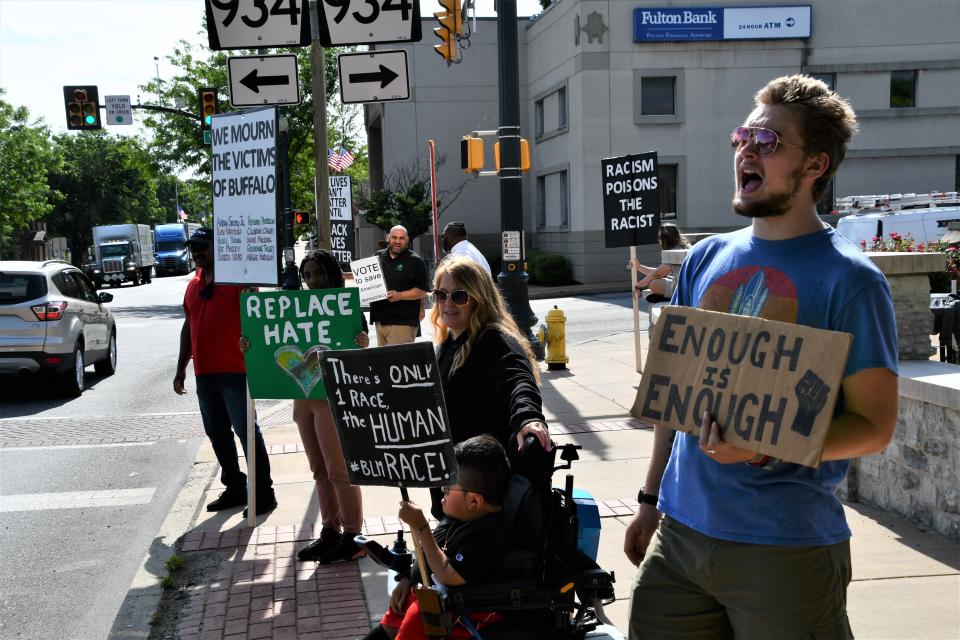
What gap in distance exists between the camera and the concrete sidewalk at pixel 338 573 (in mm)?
4520

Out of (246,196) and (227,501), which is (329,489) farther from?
(246,196)

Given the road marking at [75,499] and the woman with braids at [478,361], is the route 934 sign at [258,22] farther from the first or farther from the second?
the woman with braids at [478,361]

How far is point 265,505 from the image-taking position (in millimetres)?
6625

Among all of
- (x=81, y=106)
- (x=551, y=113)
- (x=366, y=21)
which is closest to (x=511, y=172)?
(x=366, y=21)

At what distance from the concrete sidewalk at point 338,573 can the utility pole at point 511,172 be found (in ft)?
20.6

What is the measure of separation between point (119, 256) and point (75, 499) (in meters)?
44.2

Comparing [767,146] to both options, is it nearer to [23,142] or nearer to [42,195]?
[23,142]

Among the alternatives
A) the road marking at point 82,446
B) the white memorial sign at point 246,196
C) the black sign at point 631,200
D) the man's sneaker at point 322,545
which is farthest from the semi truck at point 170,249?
the man's sneaker at point 322,545

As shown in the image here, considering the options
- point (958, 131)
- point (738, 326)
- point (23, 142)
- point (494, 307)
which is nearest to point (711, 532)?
point (738, 326)

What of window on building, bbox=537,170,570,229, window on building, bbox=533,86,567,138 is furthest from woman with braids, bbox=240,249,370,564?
window on building, bbox=533,86,567,138

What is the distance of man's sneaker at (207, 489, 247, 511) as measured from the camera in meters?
6.78

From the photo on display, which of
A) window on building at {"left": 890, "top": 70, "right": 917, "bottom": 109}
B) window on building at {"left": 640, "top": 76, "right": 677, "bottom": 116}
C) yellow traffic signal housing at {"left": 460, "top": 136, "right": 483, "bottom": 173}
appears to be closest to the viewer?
yellow traffic signal housing at {"left": 460, "top": 136, "right": 483, "bottom": 173}

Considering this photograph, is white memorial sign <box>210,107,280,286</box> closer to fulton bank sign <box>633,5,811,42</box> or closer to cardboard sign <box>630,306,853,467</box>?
cardboard sign <box>630,306,853,467</box>

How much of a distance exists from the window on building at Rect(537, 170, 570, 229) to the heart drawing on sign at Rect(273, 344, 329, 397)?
2521cm
